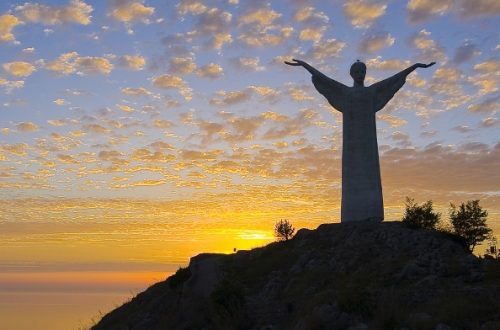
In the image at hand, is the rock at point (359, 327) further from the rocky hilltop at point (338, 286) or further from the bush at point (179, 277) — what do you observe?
the bush at point (179, 277)

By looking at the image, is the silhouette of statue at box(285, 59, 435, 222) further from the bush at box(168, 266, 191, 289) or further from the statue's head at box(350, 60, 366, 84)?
the bush at box(168, 266, 191, 289)

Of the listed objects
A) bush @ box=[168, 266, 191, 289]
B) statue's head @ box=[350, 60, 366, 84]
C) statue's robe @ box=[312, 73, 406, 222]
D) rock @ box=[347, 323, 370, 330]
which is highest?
statue's head @ box=[350, 60, 366, 84]

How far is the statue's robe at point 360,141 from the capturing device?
31.2 m

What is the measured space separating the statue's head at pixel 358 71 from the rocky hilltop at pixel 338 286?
355 inches

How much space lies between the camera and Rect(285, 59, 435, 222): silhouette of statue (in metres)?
31.2

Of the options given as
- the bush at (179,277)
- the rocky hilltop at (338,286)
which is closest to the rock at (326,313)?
the rocky hilltop at (338,286)

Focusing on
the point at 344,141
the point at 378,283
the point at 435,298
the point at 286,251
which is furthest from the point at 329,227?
the point at 435,298

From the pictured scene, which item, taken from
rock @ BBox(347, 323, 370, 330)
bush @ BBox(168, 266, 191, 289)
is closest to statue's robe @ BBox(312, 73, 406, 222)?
bush @ BBox(168, 266, 191, 289)

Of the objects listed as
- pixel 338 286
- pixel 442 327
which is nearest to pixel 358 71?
pixel 338 286

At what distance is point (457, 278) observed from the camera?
75.4 ft

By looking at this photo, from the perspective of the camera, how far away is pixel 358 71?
108 feet

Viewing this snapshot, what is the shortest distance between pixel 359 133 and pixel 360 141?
50 cm

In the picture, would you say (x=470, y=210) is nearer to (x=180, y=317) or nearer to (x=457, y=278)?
(x=457, y=278)

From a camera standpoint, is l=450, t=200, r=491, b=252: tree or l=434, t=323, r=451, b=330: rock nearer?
l=434, t=323, r=451, b=330: rock
